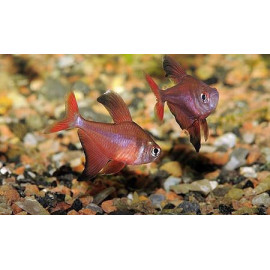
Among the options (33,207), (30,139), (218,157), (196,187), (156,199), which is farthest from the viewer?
(30,139)

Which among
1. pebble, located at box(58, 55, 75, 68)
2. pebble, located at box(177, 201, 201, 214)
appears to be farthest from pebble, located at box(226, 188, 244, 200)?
pebble, located at box(58, 55, 75, 68)

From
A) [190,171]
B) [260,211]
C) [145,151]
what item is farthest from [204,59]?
[145,151]

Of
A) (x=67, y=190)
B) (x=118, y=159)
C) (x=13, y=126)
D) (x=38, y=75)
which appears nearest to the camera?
(x=118, y=159)

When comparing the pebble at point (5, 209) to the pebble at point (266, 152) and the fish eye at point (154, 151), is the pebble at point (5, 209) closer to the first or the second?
the fish eye at point (154, 151)

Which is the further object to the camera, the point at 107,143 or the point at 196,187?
the point at 196,187

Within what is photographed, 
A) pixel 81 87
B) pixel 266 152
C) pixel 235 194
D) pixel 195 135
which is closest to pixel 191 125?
pixel 195 135


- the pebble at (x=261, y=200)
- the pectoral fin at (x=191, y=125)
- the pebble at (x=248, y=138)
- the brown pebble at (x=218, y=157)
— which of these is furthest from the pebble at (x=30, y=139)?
the pectoral fin at (x=191, y=125)

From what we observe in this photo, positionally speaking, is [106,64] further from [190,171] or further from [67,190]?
[67,190]

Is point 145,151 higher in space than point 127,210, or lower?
higher

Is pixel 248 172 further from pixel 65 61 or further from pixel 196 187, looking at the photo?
pixel 65 61
